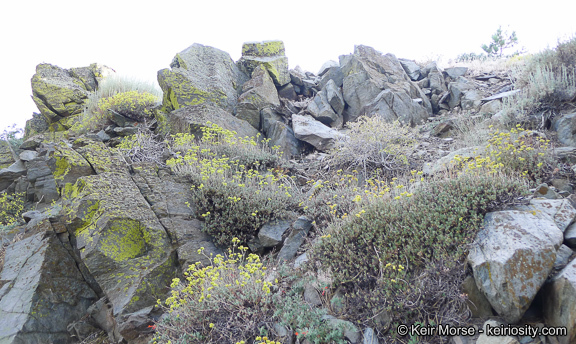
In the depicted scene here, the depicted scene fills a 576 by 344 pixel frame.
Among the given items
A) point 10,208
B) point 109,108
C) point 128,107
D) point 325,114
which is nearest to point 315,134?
point 325,114

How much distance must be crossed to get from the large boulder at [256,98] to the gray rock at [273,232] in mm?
4066

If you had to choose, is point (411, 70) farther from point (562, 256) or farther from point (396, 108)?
point (562, 256)

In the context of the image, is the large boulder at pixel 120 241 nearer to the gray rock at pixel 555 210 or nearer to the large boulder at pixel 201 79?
the large boulder at pixel 201 79

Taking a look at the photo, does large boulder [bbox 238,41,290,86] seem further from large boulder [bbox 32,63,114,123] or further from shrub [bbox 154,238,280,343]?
shrub [bbox 154,238,280,343]

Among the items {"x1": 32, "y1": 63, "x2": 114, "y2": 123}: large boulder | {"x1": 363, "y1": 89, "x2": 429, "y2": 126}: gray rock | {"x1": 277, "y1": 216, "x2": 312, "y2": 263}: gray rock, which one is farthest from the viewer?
{"x1": 32, "y1": 63, "x2": 114, "y2": 123}: large boulder

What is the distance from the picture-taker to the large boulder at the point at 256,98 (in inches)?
329

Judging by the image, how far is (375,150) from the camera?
6.36 metres

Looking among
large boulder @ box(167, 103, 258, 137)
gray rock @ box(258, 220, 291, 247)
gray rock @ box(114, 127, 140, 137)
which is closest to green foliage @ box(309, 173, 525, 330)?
gray rock @ box(258, 220, 291, 247)

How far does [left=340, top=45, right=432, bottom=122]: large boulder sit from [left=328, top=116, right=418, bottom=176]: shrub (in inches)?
81.8

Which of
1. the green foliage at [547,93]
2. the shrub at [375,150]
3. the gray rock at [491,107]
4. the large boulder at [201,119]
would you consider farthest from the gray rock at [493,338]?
the gray rock at [491,107]

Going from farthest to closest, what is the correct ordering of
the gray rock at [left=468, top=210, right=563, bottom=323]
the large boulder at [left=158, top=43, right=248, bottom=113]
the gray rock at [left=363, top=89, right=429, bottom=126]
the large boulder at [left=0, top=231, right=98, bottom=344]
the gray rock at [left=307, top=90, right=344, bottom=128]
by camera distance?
the gray rock at [left=307, top=90, right=344, bottom=128] → the gray rock at [left=363, top=89, right=429, bottom=126] → the large boulder at [left=158, top=43, right=248, bottom=113] → the large boulder at [left=0, top=231, right=98, bottom=344] → the gray rock at [left=468, top=210, right=563, bottom=323]

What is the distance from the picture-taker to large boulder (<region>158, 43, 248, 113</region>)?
8.14 metres

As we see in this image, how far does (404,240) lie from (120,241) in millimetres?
3538

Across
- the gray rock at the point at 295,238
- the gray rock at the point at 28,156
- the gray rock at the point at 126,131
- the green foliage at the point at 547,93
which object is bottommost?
the gray rock at the point at 295,238
